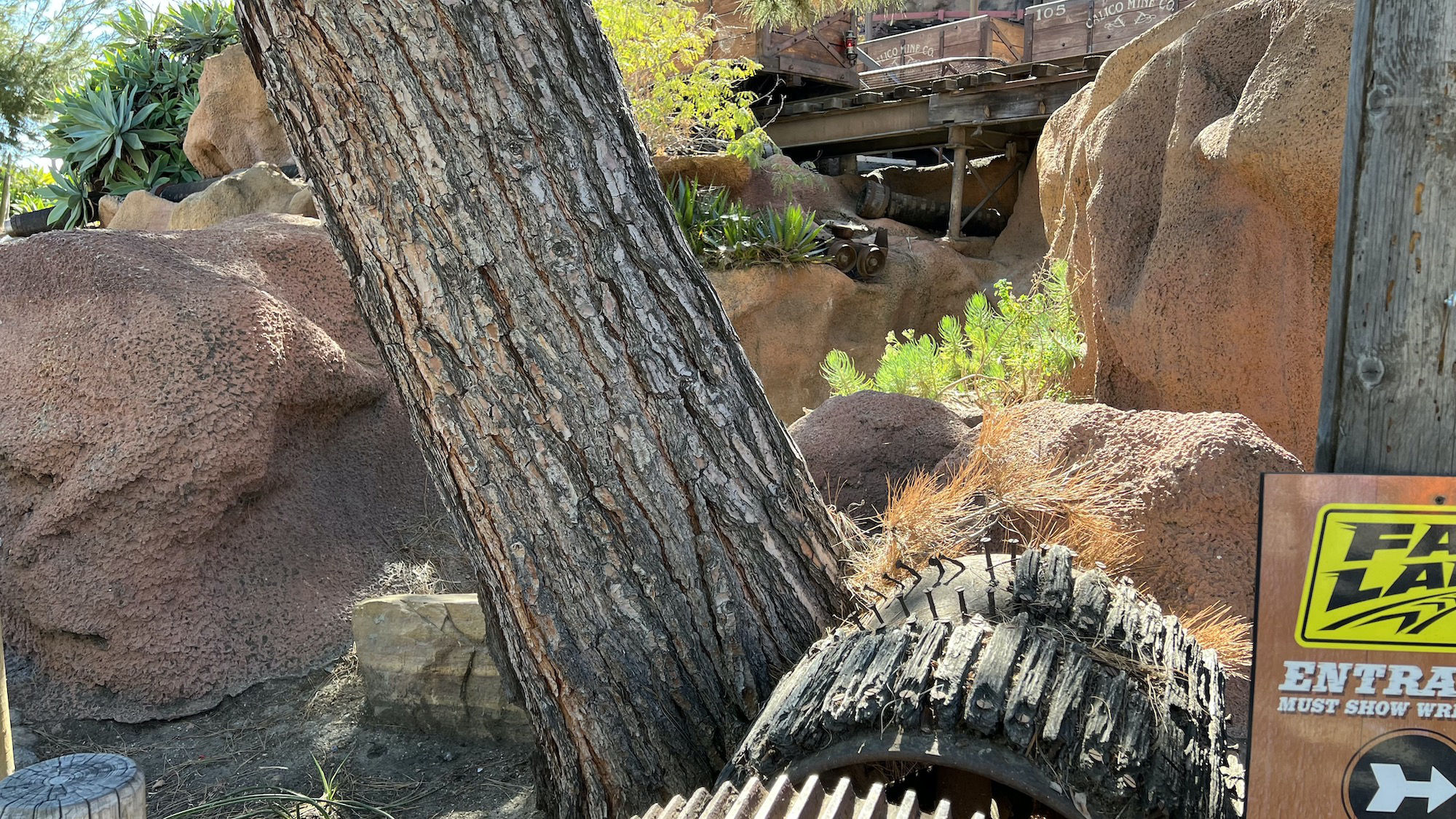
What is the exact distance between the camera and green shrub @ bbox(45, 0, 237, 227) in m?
12.5

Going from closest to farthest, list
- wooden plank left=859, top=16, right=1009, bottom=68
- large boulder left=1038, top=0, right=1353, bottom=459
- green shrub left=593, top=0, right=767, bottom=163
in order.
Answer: large boulder left=1038, top=0, right=1353, bottom=459
green shrub left=593, top=0, right=767, bottom=163
wooden plank left=859, top=16, right=1009, bottom=68

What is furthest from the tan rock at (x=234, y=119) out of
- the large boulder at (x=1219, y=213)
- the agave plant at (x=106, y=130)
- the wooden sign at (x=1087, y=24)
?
the wooden sign at (x=1087, y=24)

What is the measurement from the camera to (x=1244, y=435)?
341 centimetres

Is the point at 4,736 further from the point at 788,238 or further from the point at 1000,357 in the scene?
the point at 788,238

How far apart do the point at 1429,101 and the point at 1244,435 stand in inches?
82.0

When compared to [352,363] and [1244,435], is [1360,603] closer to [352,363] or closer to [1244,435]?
[1244,435]

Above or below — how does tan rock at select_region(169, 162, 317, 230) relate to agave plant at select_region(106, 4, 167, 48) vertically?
below


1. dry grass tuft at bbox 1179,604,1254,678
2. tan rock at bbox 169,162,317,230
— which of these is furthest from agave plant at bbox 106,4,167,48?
dry grass tuft at bbox 1179,604,1254,678

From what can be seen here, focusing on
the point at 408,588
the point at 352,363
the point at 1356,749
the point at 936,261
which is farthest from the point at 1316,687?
the point at 936,261

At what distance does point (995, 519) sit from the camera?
2822 mm

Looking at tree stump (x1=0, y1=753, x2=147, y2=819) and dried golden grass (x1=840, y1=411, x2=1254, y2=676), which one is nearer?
tree stump (x1=0, y1=753, x2=147, y2=819)

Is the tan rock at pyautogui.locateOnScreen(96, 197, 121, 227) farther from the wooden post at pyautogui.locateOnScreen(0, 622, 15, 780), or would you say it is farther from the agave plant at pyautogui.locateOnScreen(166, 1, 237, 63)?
the wooden post at pyautogui.locateOnScreen(0, 622, 15, 780)

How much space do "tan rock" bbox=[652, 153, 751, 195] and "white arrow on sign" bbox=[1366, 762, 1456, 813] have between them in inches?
362

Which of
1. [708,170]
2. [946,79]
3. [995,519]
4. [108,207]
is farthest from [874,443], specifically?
[108,207]
